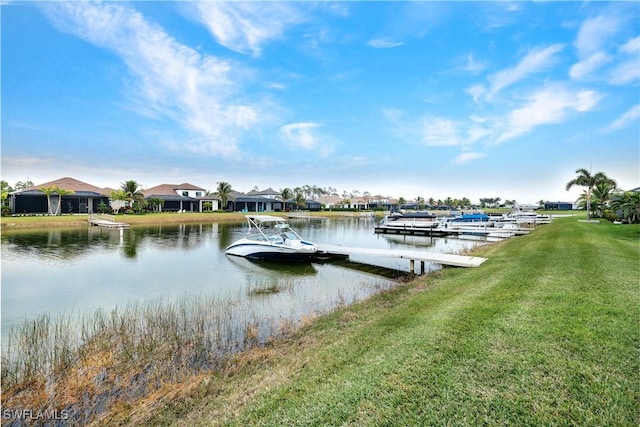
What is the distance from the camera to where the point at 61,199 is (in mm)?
50781

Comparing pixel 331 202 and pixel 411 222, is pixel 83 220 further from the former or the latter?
pixel 331 202

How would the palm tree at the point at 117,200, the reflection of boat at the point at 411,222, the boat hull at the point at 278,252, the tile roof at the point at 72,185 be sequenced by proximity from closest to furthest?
the boat hull at the point at 278,252 < the reflection of boat at the point at 411,222 < the palm tree at the point at 117,200 < the tile roof at the point at 72,185

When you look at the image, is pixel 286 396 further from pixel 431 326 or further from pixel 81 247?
pixel 81 247

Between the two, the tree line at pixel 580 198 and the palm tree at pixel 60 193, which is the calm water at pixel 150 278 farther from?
the palm tree at pixel 60 193

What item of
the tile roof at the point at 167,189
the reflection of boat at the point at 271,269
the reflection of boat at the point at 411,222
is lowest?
the reflection of boat at the point at 271,269

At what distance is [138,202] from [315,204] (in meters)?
48.3

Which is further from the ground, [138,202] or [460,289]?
[138,202]

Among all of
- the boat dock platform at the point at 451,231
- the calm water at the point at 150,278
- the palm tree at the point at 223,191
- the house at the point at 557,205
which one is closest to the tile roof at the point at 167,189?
the palm tree at the point at 223,191

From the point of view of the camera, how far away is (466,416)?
3.67m

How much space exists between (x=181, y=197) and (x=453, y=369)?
2703 inches

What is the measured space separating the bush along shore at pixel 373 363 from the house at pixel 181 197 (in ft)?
196

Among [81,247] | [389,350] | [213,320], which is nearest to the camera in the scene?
[389,350]

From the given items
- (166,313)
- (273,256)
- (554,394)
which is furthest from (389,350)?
(273,256)

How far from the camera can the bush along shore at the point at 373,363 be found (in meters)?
3.95
